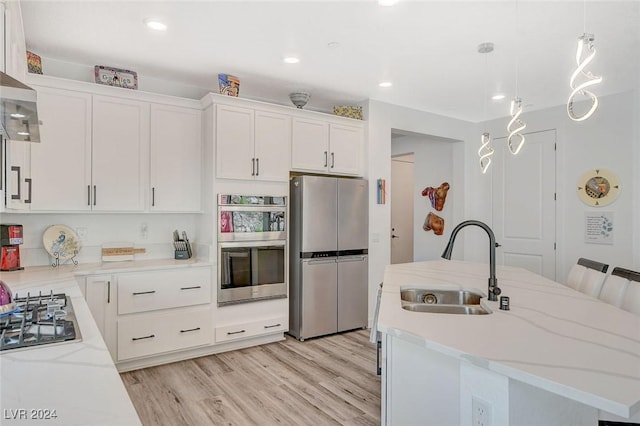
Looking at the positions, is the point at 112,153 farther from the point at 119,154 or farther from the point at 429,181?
the point at 429,181

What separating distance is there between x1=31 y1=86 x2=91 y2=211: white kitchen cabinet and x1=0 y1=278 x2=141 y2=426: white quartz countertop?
2198 mm

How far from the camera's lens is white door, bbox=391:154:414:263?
22.3 feet

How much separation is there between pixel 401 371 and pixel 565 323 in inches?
26.5

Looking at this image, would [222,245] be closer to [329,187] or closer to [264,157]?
[264,157]

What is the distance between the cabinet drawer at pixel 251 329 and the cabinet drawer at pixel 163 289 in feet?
Result: 1.08

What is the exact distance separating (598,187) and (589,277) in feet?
7.95

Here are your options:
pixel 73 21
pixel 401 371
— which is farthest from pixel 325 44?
pixel 401 371

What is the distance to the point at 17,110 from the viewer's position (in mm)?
1446

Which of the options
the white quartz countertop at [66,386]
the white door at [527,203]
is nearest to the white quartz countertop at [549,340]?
the white quartz countertop at [66,386]

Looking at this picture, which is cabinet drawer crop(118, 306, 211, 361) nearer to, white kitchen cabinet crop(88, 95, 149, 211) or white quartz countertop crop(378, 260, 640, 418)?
white kitchen cabinet crop(88, 95, 149, 211)

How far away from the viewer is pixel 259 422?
2422mm

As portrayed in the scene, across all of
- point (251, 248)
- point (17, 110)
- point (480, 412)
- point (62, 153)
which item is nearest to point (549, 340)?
point (480, 412)

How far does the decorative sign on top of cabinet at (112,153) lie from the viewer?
307 cm

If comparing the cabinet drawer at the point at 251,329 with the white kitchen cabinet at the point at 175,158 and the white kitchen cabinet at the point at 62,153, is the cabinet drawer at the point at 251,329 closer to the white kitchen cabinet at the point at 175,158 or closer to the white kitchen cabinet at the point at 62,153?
the white kitchen cabinet at the point at 175,158
